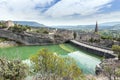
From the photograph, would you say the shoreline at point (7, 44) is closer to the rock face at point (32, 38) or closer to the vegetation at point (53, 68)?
the rock face at point (32, 38)

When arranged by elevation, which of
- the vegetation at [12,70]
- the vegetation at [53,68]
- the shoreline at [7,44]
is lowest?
the shoreline at [7,44]

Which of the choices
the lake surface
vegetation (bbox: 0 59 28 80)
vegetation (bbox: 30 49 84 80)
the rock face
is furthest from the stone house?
vegetation (bbox: 0 59 28 80)

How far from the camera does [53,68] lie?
2373 centimetres

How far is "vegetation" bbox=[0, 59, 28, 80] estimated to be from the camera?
59.1ft

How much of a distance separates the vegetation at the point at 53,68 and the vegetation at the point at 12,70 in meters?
4.63

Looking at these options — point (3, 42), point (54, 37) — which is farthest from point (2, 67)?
point (54, 37)

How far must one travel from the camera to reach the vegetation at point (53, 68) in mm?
23297

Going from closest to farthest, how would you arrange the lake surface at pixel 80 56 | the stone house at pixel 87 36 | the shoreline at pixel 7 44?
the lake surface at pixel 80 56
the shoreline at pixel 7 44
the stone house at pixel 87 36

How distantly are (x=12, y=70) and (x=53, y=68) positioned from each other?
6.37m

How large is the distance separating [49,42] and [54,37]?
3307 millimetres

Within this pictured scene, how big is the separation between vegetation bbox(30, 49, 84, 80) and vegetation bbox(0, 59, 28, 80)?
15.2 feet

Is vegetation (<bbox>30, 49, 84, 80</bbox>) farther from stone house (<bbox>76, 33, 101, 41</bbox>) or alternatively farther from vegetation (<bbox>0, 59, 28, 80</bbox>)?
stone house (<bbox>76, 33, 101, 41</bbox>)

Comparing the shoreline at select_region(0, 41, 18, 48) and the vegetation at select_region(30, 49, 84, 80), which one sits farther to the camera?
the shoreline at select_region(0, 41, 18, 48)

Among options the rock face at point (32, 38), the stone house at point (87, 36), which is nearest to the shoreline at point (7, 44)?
the rock face at point (32, 38)
